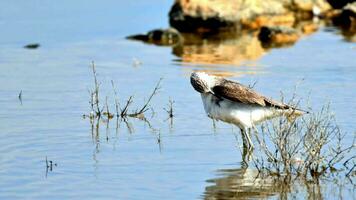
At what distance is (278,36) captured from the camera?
22.8m

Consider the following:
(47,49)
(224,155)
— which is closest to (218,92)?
(224,155)

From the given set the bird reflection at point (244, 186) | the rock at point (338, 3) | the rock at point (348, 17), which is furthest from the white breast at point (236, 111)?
the rock at point (338, 3)

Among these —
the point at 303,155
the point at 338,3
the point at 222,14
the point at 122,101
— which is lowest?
the point at 303,155

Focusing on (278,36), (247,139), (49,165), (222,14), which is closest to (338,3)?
(222,14)

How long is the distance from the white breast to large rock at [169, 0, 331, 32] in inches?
494

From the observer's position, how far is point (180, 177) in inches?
427

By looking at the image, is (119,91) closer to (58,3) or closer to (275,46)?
(275,46)

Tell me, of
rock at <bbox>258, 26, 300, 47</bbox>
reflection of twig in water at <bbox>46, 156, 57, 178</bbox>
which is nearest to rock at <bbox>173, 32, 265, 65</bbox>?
rock at <bbox>258, 26, 300, 47</bbox>

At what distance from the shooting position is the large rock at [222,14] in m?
24.5

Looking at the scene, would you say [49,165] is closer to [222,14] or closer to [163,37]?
[163,37]

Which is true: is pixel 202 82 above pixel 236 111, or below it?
above

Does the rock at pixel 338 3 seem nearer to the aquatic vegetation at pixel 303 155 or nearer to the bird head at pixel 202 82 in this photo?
the bird head at pixel 202 82

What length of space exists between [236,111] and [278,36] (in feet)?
36.6

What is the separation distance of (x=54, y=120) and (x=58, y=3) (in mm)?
14968
